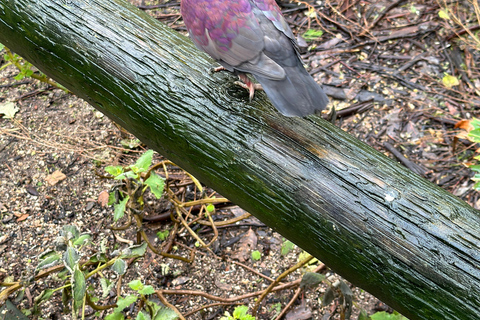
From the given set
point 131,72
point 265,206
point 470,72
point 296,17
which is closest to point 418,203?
point 265,206

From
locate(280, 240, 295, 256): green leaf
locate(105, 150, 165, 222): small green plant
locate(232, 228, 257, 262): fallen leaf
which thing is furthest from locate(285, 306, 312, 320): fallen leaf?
locate(105, 150, 165, 222): small green plant

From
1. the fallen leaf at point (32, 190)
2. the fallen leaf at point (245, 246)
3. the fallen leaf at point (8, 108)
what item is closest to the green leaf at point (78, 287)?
the fallen leaf at point (245, 246)

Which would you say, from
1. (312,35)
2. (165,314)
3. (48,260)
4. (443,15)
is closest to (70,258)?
(48,260)

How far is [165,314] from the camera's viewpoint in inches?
72.2

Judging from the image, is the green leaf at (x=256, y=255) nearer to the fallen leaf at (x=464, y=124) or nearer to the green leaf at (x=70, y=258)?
the green leaf at (x=70, y=258)

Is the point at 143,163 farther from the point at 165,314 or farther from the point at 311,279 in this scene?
the point at 311,279

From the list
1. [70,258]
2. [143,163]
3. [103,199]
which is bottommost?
[103,199]

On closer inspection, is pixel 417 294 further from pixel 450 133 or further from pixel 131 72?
pixel 450 133

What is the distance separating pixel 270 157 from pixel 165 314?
0.89m

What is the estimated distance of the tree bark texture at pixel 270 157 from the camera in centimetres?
134

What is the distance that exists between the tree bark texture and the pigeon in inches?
3.9

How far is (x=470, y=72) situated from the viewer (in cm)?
326

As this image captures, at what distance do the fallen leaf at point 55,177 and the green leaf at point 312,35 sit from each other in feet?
8.02

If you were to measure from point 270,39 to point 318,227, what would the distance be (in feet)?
2.86
